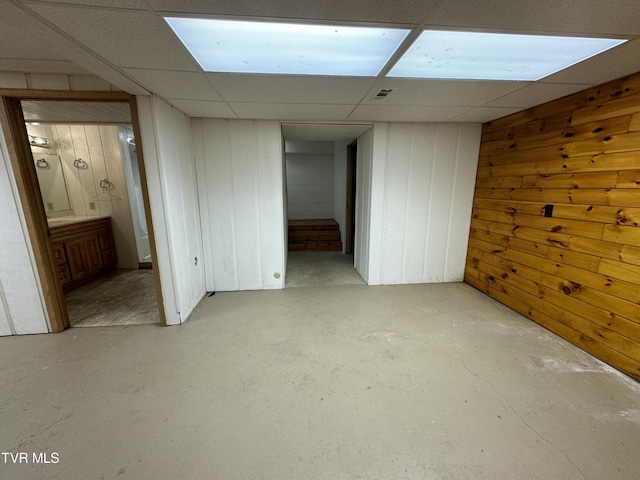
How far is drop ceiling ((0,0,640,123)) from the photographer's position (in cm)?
113

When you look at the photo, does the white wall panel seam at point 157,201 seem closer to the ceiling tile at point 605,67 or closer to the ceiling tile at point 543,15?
the ceiling tile at point 543,15

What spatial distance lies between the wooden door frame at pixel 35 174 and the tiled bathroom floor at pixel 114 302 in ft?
1.07

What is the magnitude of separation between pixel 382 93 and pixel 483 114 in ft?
4.92

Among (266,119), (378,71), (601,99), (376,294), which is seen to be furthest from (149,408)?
(601,99)

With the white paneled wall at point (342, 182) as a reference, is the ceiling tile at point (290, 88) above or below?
above

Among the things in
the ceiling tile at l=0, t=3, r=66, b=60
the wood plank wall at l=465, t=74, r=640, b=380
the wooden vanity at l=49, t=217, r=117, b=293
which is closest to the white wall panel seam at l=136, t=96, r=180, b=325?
the ceiling tile at l=0, t=3, r=66, b=60

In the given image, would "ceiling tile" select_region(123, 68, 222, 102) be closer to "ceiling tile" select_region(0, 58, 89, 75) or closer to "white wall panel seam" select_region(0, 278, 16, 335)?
"ceiling tile" select_region(0, 58, 89, 75)

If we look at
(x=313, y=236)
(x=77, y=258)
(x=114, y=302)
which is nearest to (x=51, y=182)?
(x=77, y=258)

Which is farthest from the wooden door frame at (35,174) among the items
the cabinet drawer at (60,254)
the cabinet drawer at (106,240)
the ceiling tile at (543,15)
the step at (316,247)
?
the step at (316,247)

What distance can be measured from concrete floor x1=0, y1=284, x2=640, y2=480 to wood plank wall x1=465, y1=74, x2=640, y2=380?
1.02ft

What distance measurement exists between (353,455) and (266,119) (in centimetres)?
328

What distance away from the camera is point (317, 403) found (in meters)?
1.63

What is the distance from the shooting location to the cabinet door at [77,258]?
10.9ft

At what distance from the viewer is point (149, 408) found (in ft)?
5.23
